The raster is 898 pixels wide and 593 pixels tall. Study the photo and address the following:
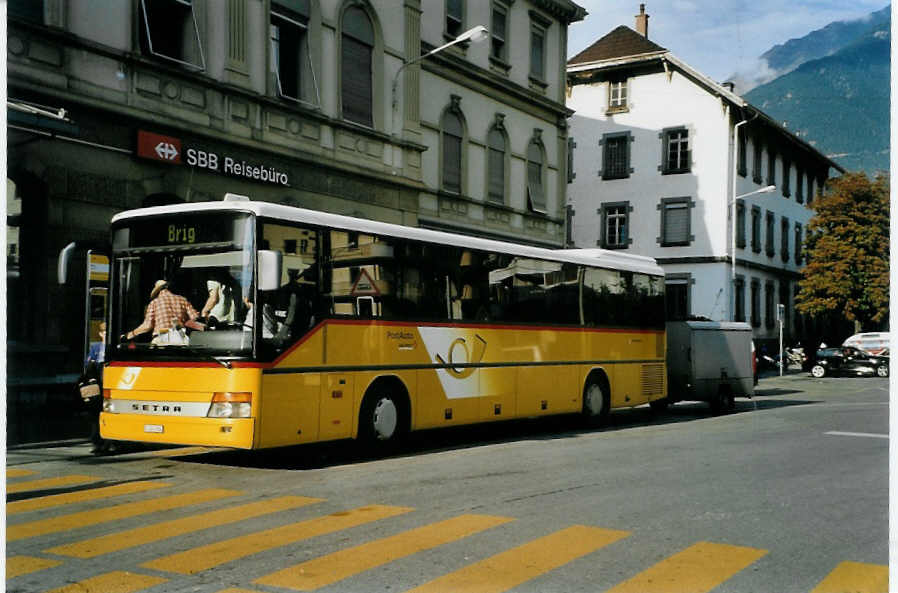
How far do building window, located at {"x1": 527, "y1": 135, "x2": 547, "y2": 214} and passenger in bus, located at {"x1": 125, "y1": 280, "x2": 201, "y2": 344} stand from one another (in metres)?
15.0

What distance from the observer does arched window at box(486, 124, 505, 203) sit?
2445cm

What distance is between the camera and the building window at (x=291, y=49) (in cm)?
1811

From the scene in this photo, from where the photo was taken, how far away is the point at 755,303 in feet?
45.7

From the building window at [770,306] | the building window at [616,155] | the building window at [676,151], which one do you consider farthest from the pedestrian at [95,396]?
the building window at [770,306]

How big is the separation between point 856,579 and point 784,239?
9267 millimetres

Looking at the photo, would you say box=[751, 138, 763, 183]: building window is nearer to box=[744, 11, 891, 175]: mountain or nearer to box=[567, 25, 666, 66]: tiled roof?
box=[567, 25, 666, 66]: tiled roof

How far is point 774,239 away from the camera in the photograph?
41.7ft

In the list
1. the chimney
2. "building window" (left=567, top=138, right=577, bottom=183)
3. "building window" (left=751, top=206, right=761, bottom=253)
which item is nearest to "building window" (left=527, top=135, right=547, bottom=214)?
"building window" (left=567, top=138, right=577, bottom=183)

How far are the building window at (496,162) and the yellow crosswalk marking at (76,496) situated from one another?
16219 millimetres

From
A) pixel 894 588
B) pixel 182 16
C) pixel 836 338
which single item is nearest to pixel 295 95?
pixel 182 16

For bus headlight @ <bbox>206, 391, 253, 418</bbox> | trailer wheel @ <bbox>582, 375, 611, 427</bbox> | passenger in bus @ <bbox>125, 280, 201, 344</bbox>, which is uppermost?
passenger in bus @ <bbox>125, 280, 201, 344</bbox>

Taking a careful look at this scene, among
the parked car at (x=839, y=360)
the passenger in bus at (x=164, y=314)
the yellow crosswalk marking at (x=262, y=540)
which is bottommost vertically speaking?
the yellow crosswalk marking at (x=262, y=540)

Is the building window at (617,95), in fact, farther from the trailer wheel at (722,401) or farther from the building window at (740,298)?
the trailer wheel at (722,401)

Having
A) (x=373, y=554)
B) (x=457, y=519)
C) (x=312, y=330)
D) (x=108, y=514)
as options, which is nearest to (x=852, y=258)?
(x=457, y=519)
